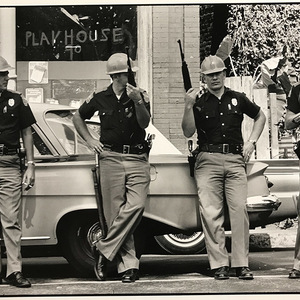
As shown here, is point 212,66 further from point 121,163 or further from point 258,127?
point 121,163

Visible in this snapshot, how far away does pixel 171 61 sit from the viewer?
34.4 feet

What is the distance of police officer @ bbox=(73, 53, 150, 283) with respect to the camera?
7512 millimetres

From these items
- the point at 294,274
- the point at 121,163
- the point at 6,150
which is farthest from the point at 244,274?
the point at 6,150

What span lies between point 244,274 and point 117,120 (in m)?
1.75

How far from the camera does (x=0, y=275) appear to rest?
746 centimetres

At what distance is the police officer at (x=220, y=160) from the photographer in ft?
25.0

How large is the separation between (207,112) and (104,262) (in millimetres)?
1620

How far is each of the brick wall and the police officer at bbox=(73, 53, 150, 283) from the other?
201 centimetres

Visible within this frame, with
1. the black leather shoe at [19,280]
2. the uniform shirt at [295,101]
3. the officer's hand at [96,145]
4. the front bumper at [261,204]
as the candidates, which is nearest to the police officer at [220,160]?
the front bumper at [261,204]

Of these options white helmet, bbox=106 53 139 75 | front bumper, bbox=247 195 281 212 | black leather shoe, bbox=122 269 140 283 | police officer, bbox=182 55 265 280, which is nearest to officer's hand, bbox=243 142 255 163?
police officer, bbox=182 55 265 280

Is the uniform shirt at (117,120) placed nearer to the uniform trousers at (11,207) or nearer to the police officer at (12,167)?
the police officer at (12,167)

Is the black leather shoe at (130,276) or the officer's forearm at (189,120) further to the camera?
the officer's forearm at (189,120)

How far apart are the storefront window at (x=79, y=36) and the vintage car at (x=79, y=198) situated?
2066 millimetres

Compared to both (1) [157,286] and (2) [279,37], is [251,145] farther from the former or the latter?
(2) [279,37]
